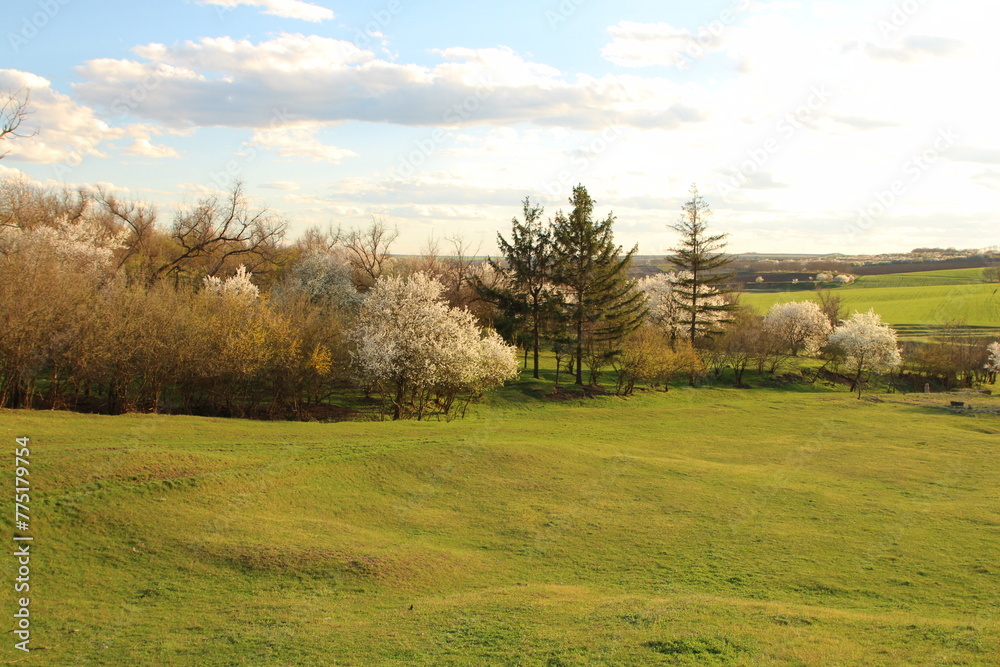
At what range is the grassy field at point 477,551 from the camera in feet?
36.8

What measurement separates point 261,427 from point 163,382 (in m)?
7.15

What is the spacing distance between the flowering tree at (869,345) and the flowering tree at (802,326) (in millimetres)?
8203

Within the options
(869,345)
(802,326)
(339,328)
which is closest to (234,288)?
(339,328)

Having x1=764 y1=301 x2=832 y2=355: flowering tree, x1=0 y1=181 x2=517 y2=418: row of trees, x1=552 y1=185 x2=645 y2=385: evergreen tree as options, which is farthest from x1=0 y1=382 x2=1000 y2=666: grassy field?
A: x1=764 y1=301 x2=832 y2=355: flowering tree

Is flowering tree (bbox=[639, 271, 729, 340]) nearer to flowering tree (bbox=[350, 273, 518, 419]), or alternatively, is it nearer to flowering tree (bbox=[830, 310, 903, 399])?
flowering tree (bbox=[830, 310, 903, 399])

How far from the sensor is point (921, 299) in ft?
388

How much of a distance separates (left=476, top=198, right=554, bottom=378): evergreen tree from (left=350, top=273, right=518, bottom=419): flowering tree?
1336 centimetres

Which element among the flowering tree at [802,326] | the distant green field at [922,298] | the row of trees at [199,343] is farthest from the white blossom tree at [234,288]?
the distant green field at [922,298]

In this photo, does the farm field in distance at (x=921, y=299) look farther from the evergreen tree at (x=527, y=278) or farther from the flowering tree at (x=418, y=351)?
the flowering tree at (x=418, y=351)

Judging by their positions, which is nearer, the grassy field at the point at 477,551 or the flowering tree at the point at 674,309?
the grassy field at the point at 477,551

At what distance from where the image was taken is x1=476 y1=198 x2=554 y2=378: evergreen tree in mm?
54312

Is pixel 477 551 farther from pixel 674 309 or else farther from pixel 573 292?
pixel 674 309

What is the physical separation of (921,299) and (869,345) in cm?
6912

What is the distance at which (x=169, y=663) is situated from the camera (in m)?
10.2
